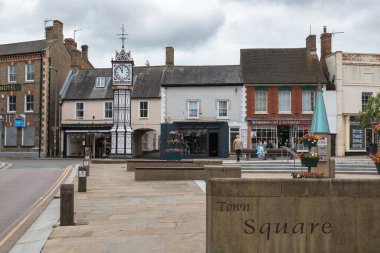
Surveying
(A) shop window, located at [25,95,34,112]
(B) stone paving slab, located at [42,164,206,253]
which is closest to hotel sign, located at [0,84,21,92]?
(A) shop window, located at [25,95,34,112]

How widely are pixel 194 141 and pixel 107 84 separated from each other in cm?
1030

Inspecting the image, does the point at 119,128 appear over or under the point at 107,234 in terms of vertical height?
over

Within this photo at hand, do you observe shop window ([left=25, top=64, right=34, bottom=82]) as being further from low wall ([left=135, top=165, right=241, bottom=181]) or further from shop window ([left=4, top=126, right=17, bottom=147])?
low wall ([left=135, top=165, right=241, bottom=181])

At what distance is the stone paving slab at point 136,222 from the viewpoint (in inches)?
289

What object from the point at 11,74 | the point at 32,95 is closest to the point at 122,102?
the point at 32,95

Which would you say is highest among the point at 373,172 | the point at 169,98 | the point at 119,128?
the point at 169,98

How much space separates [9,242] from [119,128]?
2713 centimetres

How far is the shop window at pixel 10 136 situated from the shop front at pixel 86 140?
16.2 ft

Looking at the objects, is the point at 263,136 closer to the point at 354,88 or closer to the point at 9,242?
the point at 354,88

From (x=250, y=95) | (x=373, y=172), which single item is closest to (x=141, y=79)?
(x=250, y=95)

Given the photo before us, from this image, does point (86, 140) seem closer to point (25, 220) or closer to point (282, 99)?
point (282, 99)

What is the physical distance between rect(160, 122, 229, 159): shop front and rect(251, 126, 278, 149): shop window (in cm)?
227

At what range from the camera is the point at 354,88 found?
3766 centimetres

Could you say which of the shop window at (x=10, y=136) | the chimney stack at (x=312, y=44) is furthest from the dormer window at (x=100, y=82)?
the chimney stack at (x=312, y=44)
